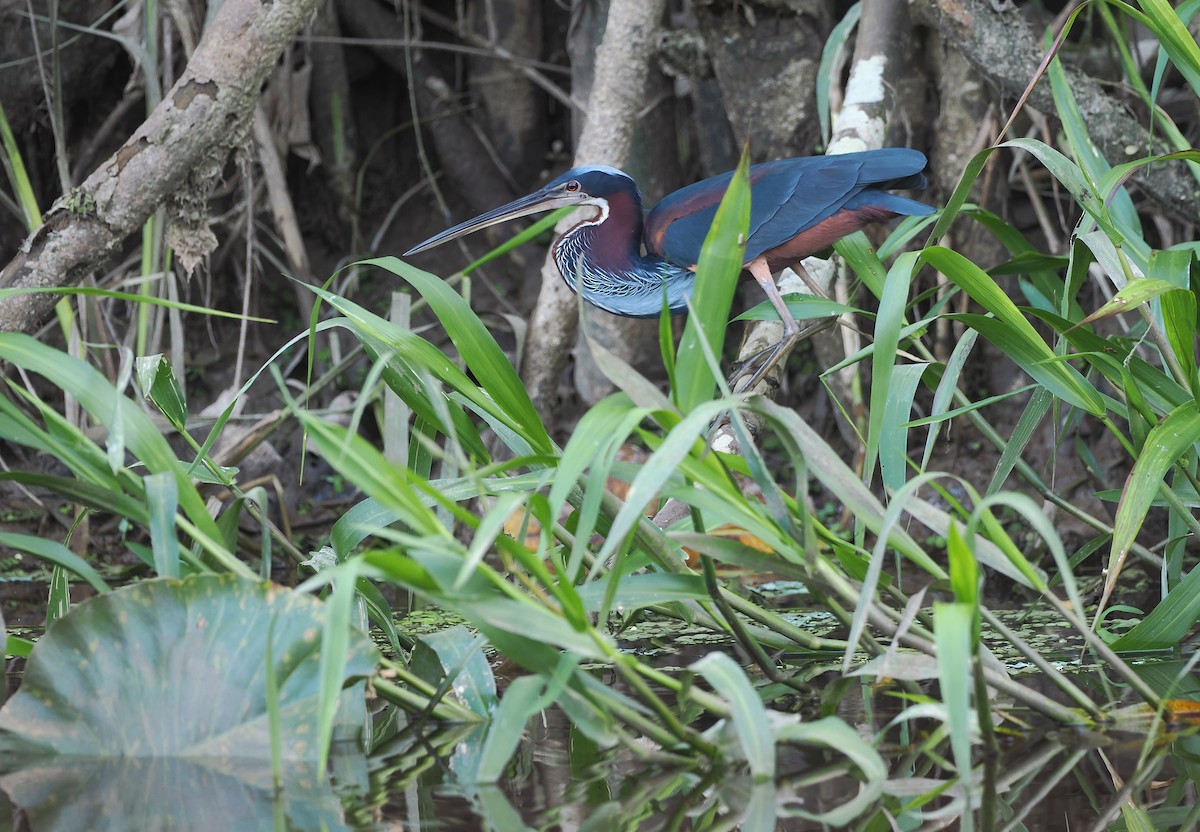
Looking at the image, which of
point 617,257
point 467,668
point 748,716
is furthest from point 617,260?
point 748,716

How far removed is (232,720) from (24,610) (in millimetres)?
1562

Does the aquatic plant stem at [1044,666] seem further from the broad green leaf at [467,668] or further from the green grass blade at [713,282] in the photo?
the broad green leaf at [467,668]

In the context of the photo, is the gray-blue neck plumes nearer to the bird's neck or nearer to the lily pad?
the bird's neck

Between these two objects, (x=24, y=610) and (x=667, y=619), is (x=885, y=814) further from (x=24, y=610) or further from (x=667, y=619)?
(x=24, y=610)

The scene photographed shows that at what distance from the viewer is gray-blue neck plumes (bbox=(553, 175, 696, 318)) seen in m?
2.81

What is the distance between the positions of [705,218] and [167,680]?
1.45 m

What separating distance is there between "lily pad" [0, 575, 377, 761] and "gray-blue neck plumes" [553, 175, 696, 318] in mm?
1336

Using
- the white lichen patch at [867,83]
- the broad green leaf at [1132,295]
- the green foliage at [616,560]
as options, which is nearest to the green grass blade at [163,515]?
the green foliage at [616,560]

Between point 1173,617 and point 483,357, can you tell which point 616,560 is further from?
point 1173,617

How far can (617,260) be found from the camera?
2883mm

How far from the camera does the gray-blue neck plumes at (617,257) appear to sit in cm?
281

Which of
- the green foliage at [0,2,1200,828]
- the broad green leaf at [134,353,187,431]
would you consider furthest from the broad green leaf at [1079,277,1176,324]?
the broad green leaf at [134,353,187,431]

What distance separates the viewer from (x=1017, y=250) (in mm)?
2490

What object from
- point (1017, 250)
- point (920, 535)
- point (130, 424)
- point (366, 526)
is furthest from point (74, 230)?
point (920, 535)
